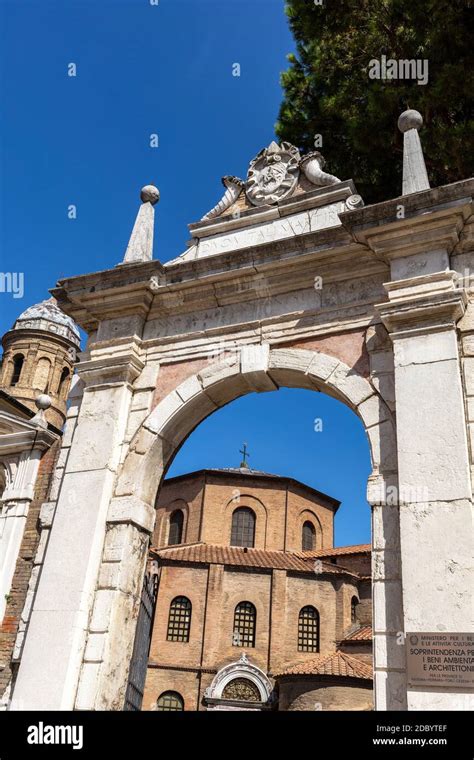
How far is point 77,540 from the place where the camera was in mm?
6270

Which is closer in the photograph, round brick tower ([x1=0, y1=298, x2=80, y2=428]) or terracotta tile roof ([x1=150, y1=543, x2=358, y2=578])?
terracotta tile roof ([x1=150, y1=543, x2=358, y2=578])

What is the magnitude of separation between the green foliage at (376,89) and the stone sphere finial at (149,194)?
320 cm

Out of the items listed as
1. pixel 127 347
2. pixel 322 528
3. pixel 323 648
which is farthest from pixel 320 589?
pixel 127 347

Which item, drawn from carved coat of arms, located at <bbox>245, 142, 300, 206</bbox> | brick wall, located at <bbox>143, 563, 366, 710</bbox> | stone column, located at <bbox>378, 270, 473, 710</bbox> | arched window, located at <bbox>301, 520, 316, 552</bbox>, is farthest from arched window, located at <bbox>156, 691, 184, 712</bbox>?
stone column, located at <bbox>378, 270, 473, 710</bbox>

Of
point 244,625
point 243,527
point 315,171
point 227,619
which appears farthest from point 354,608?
point 315,171

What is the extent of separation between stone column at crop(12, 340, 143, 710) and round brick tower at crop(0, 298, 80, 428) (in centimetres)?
2374

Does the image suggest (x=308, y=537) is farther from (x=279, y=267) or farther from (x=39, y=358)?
(x=279, y=267)

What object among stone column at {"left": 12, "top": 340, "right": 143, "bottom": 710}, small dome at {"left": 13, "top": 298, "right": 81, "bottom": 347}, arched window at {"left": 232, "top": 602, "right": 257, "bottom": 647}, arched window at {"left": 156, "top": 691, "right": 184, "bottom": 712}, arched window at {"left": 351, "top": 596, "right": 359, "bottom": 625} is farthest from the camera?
small dome at {"left": 13, "top": 298, "right": 81, "bottom": 347}

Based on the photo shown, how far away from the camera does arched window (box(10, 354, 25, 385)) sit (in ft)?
102

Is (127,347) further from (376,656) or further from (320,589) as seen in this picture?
(320,589)

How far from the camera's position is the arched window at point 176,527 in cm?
3219

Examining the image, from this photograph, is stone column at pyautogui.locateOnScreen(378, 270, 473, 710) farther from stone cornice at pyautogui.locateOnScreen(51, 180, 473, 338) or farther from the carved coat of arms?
the carved coat of arms

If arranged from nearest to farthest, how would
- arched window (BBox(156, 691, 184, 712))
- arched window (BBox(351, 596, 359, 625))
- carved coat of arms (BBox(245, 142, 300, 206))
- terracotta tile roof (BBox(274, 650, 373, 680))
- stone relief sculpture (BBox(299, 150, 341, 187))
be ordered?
stone relief sculpture (BBox(299, 150, 341, 187))
carved coat of arms (BBox(245, 142, 300, 206))
terracotta tile roof (BBox(274, 650, 373, 680))
arched window (BBox(156, 691, 184, 712))
arched window (BBox(351, 596, 359, 625))

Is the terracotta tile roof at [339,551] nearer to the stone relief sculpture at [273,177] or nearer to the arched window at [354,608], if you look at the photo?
the arched window at [354,608]
